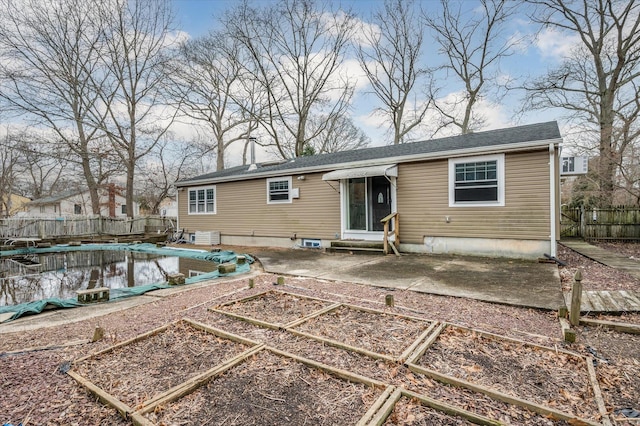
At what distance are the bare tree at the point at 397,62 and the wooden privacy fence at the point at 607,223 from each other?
10.8 m

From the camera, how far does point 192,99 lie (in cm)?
2195

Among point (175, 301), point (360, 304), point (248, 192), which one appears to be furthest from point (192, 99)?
point (360, 304)

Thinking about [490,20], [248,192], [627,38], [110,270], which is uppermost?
[490,20]

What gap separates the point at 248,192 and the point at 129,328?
925cm

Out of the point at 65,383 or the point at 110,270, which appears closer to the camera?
the point at 65,383

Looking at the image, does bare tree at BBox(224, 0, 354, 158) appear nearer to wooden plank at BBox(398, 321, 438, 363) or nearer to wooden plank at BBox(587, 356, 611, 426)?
wooden plank at BBox(398, 321, 438, 363)

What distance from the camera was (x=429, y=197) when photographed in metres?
8.91

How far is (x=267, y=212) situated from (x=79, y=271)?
589 cm

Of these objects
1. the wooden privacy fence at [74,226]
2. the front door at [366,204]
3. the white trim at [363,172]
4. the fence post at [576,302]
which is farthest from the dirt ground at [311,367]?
the wooden privacy fence at [74,226]

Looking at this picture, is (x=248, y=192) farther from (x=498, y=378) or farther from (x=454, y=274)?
(x=498, y=378)

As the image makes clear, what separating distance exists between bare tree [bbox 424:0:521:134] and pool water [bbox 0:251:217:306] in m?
17.4

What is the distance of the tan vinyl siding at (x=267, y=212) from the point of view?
35.0 feet

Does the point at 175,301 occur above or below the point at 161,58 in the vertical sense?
below

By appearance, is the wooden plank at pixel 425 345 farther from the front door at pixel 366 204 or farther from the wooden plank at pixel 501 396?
the front door at pixel 366 204
